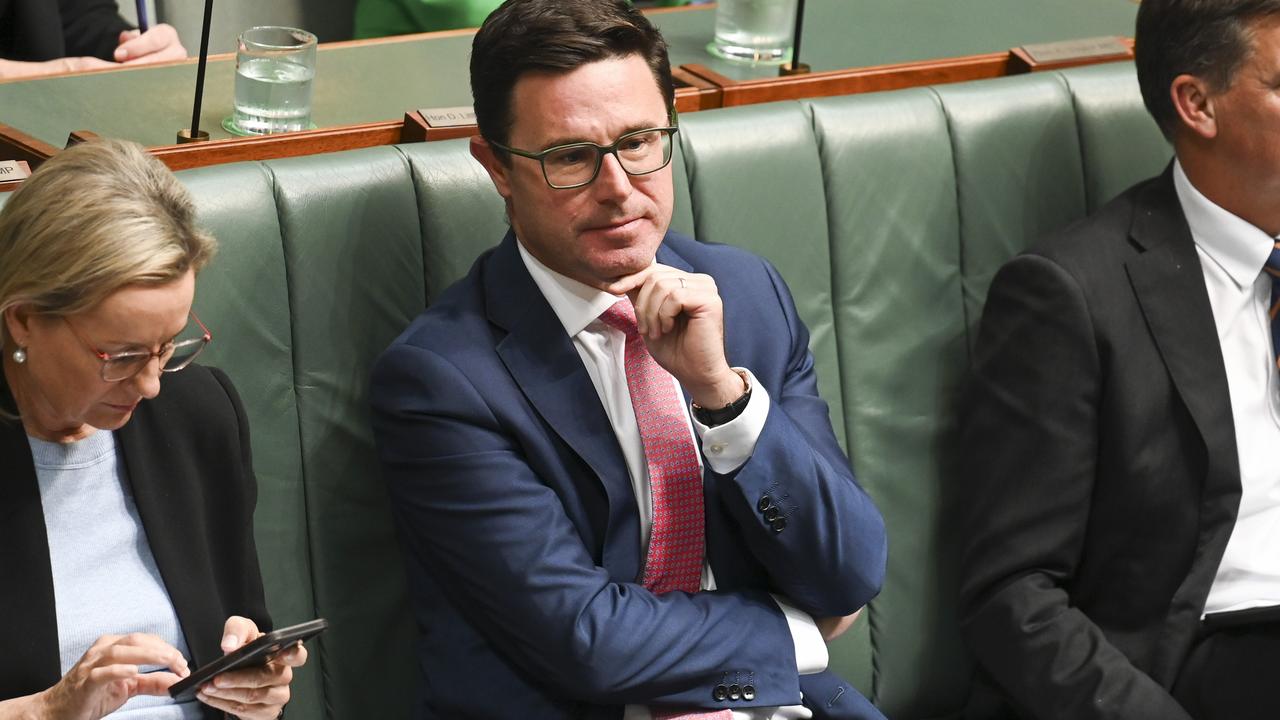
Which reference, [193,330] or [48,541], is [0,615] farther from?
[193,330]

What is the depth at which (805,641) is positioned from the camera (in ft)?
6.17

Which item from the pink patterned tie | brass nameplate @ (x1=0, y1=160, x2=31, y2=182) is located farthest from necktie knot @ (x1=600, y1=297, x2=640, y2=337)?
brass nameplate @ (x1=0, y1=160, x2=31, y2=182)

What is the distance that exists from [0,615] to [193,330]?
1.30ft

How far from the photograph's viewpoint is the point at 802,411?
198 centimetres

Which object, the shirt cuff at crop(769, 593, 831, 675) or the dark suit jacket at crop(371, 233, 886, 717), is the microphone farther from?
the shirt cuff at crop(769, 593, 831, 675)

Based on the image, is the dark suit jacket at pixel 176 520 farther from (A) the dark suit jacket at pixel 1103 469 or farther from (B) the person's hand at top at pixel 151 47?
(B) the person's hand at top at pixel 151 47

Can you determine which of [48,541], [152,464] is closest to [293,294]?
[152,464]

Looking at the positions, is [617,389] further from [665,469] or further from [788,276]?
[788,276]

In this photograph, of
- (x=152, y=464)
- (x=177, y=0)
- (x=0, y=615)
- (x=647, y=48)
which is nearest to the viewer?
(x=0, y=615)

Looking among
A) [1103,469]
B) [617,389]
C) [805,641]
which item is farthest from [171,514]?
[1103,469]

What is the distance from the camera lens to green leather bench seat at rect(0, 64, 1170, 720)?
1.95 metres

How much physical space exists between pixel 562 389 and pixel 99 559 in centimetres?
53

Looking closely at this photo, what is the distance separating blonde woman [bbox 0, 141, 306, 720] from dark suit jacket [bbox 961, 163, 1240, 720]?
3.19ft

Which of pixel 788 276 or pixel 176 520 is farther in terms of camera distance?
pixel 788 276
